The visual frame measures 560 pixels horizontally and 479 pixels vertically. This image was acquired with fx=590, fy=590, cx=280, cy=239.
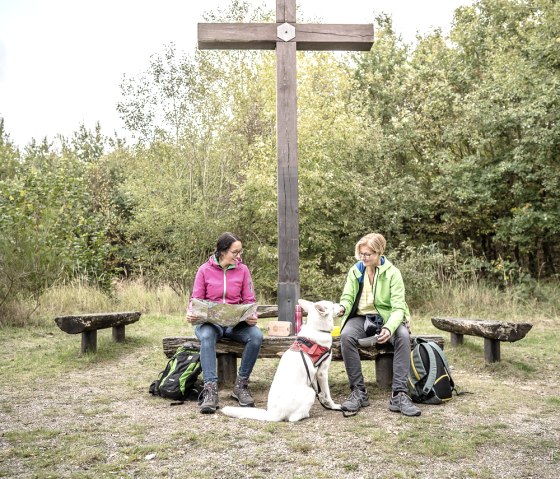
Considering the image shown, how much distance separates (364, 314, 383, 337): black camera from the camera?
16.0 feet

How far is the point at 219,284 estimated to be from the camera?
197 inches

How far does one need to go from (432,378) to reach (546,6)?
11.0m

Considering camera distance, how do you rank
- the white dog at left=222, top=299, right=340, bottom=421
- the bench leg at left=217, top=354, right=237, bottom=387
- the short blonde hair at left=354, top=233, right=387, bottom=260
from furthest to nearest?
1. the bench leg at left=217, top=354, right=237, bottom=387
2. the short blonde hair at left=354, top=233, right=387, bottom=260
3. the white dog at left=222, top=299, right=340, bottom=421

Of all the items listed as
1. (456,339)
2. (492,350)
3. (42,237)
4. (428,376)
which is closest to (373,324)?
(428,376)

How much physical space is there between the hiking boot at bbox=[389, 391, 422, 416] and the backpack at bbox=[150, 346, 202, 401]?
5.25 ft

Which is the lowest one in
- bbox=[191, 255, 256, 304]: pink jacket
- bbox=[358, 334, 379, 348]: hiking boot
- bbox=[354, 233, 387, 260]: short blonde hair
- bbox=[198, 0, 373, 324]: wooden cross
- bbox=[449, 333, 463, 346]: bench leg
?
bbox=[449, 333, 463, 346]: bench leg

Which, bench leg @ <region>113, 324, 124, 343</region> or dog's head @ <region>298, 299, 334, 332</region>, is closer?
dog's head @ <region>298, 299, 334, 332</region>

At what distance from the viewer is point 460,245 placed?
615 inches

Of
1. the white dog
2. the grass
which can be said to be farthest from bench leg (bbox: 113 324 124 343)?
the white dog

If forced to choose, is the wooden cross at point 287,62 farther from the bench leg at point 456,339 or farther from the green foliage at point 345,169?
the green foliage at point 345,169

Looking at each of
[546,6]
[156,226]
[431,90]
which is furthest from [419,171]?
[156,226]

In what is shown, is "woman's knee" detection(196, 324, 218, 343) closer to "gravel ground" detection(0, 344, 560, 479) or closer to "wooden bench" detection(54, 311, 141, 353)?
"gravel ground" detection(0, 344, 560, 479)

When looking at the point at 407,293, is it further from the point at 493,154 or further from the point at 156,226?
the point at 156,226

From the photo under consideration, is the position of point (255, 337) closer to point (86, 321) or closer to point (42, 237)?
point (86, 321)
